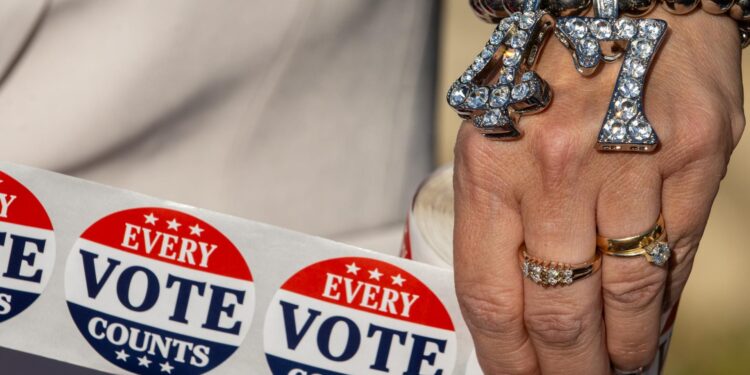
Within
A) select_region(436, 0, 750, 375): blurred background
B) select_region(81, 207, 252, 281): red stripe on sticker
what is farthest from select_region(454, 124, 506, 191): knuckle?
select_region(436, 0, 750, 375): blurred background

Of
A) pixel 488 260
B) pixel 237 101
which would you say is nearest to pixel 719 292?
pixel 237 101

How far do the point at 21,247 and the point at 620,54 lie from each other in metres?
0.57

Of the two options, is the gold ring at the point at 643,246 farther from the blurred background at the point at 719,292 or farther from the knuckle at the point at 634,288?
the blurred background at the point at 719,292

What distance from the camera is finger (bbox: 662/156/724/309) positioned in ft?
2.35

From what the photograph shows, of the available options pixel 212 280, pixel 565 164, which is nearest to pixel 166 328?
pixel 212 280

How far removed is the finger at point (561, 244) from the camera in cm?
70

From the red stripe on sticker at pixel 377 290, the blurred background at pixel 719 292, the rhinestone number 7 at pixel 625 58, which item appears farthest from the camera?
the blurred background at pixel 719 292

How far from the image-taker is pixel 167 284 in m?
0.88

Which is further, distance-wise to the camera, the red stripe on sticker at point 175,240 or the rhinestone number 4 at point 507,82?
the red stripe on sticker at point 175,240

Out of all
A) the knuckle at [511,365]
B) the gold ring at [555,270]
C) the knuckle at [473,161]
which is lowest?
the knuckle at [511,365]

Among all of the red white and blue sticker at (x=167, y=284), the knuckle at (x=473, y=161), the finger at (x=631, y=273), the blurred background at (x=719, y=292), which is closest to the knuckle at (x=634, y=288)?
the finger at (x=631, y=273)

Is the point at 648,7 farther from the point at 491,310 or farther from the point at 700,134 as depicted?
the point at 491,310

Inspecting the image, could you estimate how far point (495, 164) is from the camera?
721 millimetres

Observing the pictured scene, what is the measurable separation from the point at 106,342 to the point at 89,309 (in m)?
0.04
